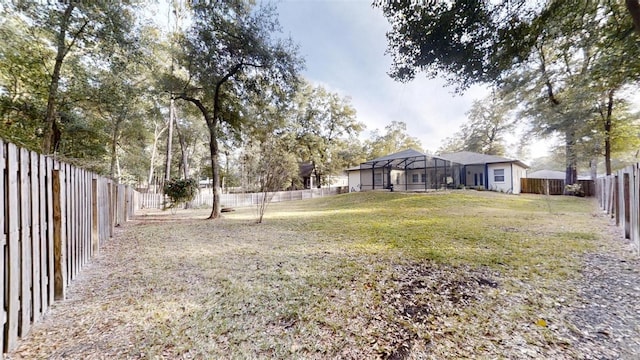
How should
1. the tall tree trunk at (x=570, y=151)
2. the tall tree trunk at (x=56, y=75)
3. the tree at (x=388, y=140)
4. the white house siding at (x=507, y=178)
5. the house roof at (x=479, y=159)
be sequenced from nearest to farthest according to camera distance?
the tall tree trunk at (x=56, y=75) < the tall tree trunk at (x=570, y=151) < the white house siding at (x=507, y=178) < the house roof at (x=479, y=159) < the tree at (x=388, y=140)

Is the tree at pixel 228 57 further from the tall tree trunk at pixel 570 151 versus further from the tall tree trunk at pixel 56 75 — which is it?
the tall tree trunk at pixel 570 151

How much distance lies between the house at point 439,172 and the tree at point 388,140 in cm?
792

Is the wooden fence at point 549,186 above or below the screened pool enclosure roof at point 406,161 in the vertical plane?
below

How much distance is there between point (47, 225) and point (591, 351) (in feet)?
15.4

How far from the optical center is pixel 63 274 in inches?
102

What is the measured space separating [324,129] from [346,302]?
25.2 meters

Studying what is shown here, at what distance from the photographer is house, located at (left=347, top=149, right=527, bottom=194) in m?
17.9

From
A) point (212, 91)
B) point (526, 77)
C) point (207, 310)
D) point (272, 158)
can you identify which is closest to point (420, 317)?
point (207, 310)

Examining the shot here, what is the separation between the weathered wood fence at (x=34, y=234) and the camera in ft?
5.49

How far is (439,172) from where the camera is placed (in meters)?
21.0

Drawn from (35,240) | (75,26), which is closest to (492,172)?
(35,240)

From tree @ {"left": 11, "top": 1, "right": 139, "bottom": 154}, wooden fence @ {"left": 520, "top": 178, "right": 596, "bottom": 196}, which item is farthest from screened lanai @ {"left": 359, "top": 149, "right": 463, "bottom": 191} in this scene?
tree @ {"left": 11, "top": 1, "right": 139, "bottom": 154}

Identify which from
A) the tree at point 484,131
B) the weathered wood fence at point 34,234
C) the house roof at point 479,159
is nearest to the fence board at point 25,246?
the weathered wood fence at point 34,234

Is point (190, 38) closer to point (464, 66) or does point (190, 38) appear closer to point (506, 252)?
point (464, 66)
